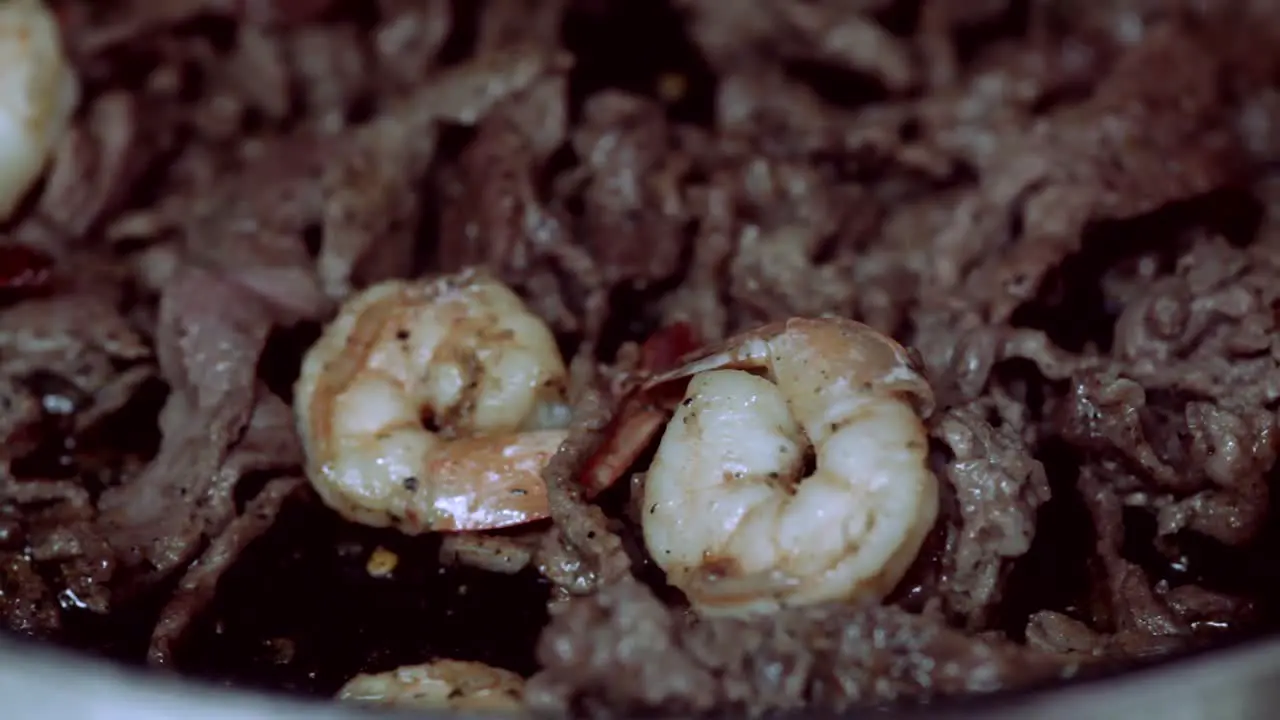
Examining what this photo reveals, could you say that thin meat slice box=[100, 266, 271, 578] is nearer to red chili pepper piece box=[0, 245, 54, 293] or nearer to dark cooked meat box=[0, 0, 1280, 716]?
dark cooked meat box=[0, 0, 1280, 716]

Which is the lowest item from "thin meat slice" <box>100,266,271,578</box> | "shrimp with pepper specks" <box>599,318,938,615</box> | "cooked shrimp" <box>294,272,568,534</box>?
"thin meat slice" <box>100,266,271,578</box>

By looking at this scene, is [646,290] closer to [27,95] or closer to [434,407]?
[434,407]

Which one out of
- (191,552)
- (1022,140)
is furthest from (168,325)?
(1022,140)

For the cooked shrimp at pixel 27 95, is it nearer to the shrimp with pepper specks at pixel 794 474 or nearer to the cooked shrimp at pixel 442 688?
the cooked shrimp at pixel 442 688

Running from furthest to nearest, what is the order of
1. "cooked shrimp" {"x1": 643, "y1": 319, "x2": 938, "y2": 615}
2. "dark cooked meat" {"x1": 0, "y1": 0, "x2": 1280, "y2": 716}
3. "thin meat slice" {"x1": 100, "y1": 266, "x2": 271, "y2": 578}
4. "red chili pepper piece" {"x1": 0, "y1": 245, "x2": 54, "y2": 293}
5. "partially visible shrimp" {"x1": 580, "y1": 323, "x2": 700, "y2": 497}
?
"red chili pepper piece" {"x1": 0, "y1": 245, "x2": 54, "y2": 293} → "thin meat slice" {"x1": 100, "y1": 266, "x2": 271, "y2": 578} → "partially visible shrimp" {"x1": 580, "y1": 323, "x2": 700, "y2": 497} → "dark cooked meat" {"x1": 0, "y1": 0, "x2": 1280, "y2": 716} → "cooked shrimp" {"x1": 643, "y1": 319, "x2": 938, "y2": 615}

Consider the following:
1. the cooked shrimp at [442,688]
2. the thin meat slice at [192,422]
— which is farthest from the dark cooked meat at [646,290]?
the cooked shrimp at [442,688]

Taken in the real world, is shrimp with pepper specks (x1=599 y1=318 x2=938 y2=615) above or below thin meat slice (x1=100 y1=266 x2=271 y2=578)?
A: above

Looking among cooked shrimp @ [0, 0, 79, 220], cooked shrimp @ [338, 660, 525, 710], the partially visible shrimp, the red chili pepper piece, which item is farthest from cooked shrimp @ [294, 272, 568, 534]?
cooked shrimp @ [0, 0, 79, 220]

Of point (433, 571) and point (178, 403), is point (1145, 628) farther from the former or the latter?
point (178, 403)
